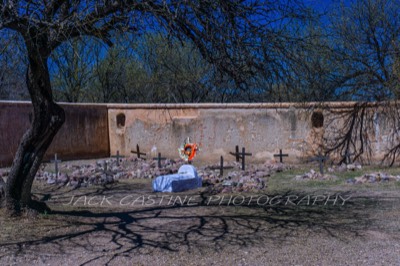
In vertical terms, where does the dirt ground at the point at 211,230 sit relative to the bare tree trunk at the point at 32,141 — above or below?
below

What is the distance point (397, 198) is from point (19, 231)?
6500 mm

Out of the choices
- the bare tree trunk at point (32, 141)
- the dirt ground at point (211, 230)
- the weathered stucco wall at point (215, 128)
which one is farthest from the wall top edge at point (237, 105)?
the bare tree trunk at point (32, 141)

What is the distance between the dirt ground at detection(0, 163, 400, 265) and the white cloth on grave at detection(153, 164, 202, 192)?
347mm

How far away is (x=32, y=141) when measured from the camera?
7188mm

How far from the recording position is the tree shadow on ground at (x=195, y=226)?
19.4 feet

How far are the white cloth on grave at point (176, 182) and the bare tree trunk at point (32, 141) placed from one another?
3.52m

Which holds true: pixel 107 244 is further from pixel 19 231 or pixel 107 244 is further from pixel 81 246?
pixel 19 231

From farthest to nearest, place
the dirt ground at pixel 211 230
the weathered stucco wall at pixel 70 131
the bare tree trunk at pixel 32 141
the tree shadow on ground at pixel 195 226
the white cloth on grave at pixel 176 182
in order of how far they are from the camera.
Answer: the weathered stucco wall at pixel 70 131, the white cloth on grave at pixel 176 182, the bare tree trunk at pixel 32 141, the tree shadow on ground at pixel 195 226, the dirt ground at pixel 211 230

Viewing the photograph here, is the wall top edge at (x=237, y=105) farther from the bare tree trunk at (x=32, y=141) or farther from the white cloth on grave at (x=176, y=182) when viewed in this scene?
the bare tree trunk at (x=32, y=141)

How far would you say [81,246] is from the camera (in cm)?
589

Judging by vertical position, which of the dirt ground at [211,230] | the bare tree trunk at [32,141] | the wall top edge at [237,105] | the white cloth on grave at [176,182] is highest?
the wall top edge at [237,105]

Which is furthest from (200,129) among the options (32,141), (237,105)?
(32,141)

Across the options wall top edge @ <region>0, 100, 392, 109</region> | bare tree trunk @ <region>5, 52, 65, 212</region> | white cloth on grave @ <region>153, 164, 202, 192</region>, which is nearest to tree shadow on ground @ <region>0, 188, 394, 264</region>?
bare tree trunk @ <region>5, 52, 65, 212</region>

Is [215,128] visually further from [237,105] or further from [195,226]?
[195,226]
